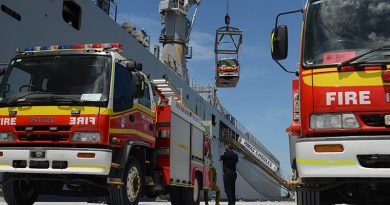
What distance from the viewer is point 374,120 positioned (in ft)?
16.4

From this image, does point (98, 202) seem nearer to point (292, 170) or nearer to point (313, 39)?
point (292, 170)

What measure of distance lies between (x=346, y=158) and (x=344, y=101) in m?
0.58

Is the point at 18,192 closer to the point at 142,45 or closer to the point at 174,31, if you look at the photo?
the point at 142,45

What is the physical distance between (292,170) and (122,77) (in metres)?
2.94

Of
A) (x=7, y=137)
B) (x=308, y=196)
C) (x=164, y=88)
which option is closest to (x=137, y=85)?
(x=7, y=137)

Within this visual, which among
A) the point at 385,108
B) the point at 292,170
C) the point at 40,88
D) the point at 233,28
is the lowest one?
the point at 292,170

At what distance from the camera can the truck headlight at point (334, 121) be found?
5027 millimetres

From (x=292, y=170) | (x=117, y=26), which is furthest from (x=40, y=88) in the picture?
(x=117, y=26)

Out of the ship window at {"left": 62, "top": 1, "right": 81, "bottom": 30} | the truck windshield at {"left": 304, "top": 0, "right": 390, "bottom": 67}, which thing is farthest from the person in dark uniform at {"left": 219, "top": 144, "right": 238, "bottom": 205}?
the ship window at {"left": 62, "top": 1, "right": 81, "bottom": 30}

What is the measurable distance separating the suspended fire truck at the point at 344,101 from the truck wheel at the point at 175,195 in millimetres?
5445

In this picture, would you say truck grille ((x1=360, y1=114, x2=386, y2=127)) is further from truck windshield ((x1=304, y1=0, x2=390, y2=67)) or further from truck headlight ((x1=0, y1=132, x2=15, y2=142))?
truck headlight ((x1=0, y1=132, x2=15, y2=142))

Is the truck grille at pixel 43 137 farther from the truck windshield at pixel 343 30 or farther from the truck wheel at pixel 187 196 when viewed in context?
the truck wheel at pixel 187 196

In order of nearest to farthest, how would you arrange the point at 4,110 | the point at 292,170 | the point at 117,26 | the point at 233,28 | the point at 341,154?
1. the point at 341,154
2. the point at 292,170
3. the point at 4,110
4. the point at 117,26
5. the point at 233,28

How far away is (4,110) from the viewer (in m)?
7.33
